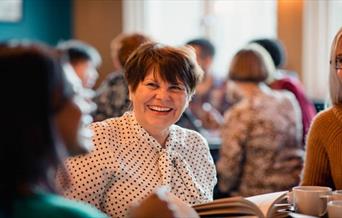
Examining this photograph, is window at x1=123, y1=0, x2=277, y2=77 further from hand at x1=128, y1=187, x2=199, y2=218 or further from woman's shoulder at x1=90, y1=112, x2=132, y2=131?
hand at x1=128, y1=187, x2=199, y2=218

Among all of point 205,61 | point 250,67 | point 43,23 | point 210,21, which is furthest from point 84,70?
point 43,23

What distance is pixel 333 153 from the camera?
7.38ft

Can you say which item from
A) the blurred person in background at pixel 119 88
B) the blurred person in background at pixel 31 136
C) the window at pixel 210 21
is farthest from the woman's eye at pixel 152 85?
the window at pixel 210 21

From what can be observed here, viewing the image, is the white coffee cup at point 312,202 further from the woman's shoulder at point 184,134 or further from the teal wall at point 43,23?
the teal wall at point 43,23

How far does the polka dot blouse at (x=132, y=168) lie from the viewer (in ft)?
6.35

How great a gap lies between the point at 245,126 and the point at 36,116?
2.38m

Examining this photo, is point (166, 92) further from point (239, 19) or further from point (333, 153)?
point (239, 19)

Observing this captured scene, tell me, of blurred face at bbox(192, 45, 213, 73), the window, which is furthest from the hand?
the window

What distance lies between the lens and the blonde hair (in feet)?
7.56

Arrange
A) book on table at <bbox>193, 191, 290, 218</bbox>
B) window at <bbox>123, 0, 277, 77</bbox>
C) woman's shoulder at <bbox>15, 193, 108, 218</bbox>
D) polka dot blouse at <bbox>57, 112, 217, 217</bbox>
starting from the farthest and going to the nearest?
window at <bbox>123, 0, 277, 77</bbox> < polka dot blouse at <bbox>57, 112, 217, 217</bbox> < book on table at <bbox>193, 191, 290, 218</bbox> < woman's shoulder at <bbox>15, 193, 108, 218</bbox>

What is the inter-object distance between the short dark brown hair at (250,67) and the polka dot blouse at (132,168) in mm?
1342

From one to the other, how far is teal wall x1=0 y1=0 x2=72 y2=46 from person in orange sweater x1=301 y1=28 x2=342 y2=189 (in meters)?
4.78

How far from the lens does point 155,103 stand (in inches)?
84.2

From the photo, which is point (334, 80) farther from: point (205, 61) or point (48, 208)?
point (205, 61)
